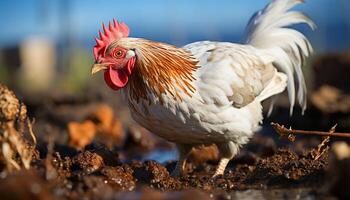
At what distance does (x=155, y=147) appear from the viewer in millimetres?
10758

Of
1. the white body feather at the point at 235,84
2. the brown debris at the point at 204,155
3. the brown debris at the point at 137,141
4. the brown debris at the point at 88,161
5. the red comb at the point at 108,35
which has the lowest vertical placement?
the brown debris at the point at 137,141

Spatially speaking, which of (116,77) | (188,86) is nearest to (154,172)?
(188,86)

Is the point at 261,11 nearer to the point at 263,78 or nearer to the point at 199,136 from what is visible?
the point at 263,78

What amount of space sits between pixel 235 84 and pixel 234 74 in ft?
0.34

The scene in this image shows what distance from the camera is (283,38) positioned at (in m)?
7.67

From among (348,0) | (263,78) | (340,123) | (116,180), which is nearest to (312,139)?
(340,123)

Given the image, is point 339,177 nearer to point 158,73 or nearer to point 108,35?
point 158,73

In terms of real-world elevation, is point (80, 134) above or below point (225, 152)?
below

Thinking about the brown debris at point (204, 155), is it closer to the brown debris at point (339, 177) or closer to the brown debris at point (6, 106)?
the brown debris at point (6, 106)

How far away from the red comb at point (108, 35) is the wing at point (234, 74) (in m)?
0.78

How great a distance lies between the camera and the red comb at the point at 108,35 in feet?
20.6

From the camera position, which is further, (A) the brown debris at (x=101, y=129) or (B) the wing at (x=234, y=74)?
(A) the brown debris at (x=101, y=129)

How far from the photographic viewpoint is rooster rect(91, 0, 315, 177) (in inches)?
243

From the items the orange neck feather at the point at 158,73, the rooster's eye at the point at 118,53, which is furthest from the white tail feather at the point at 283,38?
the rooster's eye at the point at 118,53
